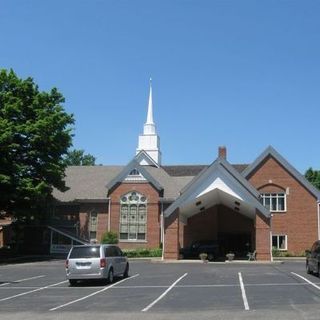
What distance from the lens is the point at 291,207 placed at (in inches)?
2048

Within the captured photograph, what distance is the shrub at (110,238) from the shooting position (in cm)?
5316

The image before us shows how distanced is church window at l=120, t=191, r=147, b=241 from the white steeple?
27.2 metres

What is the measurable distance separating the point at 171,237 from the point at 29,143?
535 inches

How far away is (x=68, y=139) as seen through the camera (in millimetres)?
48594

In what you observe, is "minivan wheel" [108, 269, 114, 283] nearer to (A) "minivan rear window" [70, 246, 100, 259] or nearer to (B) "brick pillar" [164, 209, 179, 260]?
(A) "minivan rear window" [70, 246, 100, 259]

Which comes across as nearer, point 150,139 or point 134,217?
point 134,217

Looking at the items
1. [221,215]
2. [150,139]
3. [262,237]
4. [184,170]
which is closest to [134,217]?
[221,215]

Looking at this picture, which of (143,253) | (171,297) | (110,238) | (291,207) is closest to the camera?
(171,297)

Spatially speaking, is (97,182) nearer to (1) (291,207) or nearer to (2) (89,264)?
(1) (291,207)

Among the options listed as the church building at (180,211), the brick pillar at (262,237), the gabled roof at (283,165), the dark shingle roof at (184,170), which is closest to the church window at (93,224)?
the church building at (180,211)

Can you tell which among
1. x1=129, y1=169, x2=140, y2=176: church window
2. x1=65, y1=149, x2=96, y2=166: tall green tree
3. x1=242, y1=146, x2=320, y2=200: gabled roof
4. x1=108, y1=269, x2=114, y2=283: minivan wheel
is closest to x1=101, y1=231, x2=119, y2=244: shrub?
x1=129, y1=169, x2=140, y2=176: church window

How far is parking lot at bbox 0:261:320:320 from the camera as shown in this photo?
15.5m

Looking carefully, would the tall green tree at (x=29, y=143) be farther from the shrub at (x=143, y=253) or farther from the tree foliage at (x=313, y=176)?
the tree foliage at (x=313, y=176)

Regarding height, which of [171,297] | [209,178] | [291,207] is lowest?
[171,297]
